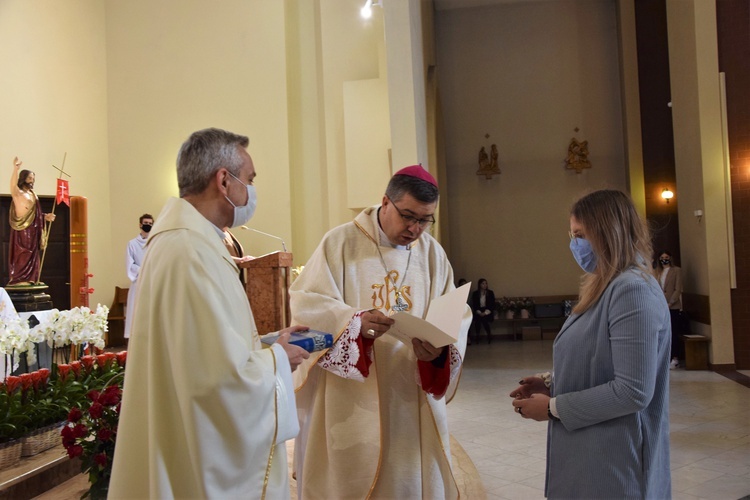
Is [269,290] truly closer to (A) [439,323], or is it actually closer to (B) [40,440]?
(B) [40,440]

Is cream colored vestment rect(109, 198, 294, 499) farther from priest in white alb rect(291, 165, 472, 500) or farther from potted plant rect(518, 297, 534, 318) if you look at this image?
potted plant rect(518, 297, 534, 318)

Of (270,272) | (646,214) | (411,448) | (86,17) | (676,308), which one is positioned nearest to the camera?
(411,448)

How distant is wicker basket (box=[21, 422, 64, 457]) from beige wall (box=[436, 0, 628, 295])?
10.6 meters

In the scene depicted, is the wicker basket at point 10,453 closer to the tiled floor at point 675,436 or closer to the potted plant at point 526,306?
the tiled floor at point 675,436

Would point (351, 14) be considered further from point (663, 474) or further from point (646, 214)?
point (663, 474)

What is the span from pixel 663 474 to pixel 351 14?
9679 mm

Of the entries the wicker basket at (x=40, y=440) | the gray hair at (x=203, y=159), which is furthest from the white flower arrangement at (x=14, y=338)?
the gray hair at (x=203, y=159)

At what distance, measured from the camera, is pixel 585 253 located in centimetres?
197

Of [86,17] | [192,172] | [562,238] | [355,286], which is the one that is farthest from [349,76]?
[192,172]

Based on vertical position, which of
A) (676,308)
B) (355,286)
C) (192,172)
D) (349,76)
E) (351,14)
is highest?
(351,14)

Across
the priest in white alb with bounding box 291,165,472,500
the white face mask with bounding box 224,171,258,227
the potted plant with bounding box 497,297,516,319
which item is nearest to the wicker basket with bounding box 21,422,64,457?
the priest in white alb with bounding box 291,165,472,500

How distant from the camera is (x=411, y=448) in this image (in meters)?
2.73

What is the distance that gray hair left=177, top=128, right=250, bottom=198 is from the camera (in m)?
1.85

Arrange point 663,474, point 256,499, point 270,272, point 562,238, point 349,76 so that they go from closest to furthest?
point 256,499 < point 663,474 < point 270,272 < point 349,76 < point 562,238
